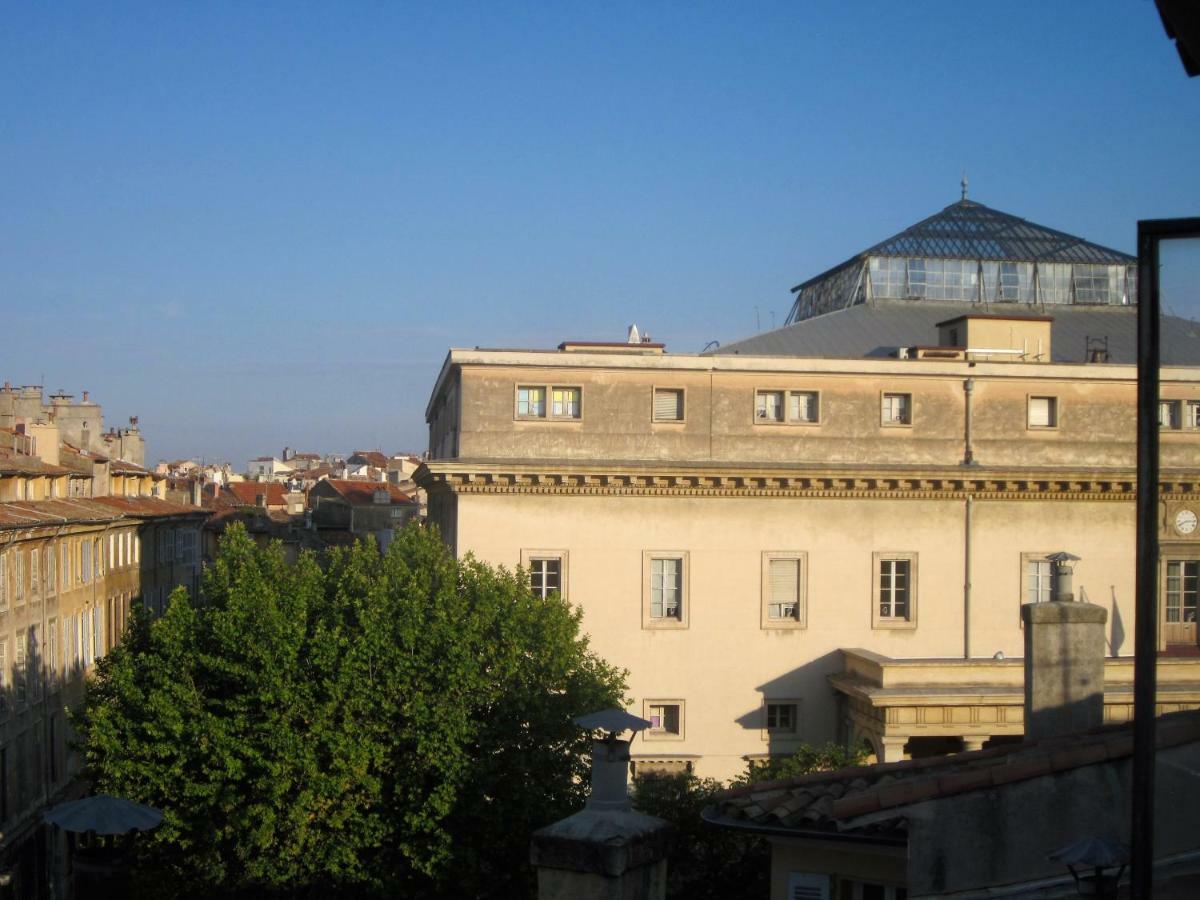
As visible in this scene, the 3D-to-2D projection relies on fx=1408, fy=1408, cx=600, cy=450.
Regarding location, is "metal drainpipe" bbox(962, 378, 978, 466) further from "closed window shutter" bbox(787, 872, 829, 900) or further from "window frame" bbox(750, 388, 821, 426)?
"closed window shutter" bbox(787, 872, 829, 900)

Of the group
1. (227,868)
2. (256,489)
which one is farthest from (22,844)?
(256,489)

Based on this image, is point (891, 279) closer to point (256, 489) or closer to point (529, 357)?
point (529, 357)

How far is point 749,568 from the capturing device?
1270 inches

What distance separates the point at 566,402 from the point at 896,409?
7.82 metres

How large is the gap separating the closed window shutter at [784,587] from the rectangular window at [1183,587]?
8.64 meters

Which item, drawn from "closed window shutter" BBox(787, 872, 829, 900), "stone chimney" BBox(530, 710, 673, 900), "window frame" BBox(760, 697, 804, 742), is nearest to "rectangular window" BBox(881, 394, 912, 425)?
"window frame" BBox(760, 697, 804, 742)

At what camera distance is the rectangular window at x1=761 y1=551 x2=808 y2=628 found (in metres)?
32.2

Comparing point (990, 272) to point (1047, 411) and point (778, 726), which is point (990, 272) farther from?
point (778, 726)

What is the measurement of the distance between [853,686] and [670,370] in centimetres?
828

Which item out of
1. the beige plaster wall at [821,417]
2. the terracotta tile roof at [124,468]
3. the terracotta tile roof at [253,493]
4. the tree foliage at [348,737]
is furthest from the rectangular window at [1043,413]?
the terracotta tile roof at [253,493]

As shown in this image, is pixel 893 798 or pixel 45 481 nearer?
pixel 893 798

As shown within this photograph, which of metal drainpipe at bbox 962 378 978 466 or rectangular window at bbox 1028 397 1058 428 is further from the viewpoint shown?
rectangular window at bbox 1028 397 1058 428

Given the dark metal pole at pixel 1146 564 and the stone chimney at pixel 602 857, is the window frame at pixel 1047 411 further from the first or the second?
the dark metal pole at pixel 1146 564

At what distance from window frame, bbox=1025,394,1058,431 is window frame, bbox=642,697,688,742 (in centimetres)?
1059
